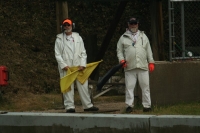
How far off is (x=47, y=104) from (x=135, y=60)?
368 centimetres

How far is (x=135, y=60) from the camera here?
458 inches

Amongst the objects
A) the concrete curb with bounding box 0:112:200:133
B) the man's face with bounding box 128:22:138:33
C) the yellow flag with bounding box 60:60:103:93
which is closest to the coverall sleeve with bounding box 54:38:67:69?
the yellow flag with bounding box 60:60:103:93

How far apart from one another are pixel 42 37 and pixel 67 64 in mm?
8705

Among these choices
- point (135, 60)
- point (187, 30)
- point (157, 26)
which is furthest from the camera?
point (157, 26)

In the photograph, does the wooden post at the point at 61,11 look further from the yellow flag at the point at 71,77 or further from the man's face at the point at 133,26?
the man's face at the point at 133,26

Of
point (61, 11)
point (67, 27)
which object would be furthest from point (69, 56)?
point (61, 11)

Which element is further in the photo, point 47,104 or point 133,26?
point 47,104

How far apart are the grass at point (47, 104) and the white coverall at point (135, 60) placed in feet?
1.46

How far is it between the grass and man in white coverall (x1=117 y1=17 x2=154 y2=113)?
1.32 feet

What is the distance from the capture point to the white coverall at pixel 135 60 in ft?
38.3

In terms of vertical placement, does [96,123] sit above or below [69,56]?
below

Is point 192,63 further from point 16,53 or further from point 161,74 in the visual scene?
point 16,53

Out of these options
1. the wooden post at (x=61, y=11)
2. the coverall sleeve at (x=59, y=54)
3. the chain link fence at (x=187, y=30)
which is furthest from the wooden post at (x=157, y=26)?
the coverall sleeve at (x=59, y=54)

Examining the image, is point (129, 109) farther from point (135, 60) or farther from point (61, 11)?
point (61, 11)
